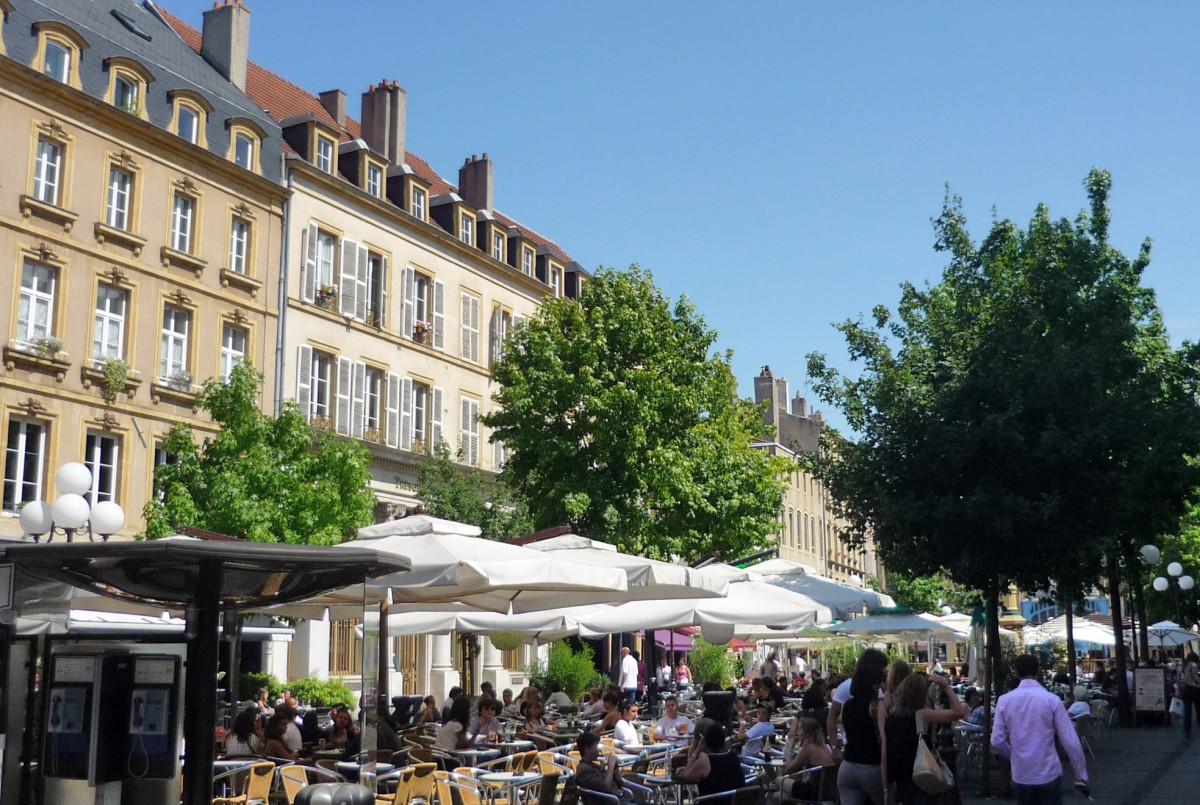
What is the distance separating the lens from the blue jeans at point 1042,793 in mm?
8922

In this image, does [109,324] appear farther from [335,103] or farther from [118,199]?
[335,103]

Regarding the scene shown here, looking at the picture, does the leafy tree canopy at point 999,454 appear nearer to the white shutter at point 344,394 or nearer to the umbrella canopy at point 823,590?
the umbrella canopy at point 823,590

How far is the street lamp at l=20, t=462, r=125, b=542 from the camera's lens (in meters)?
14.3

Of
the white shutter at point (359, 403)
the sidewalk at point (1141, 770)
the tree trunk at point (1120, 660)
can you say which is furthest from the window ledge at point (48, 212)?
the tree trunk at point (1120, 660)

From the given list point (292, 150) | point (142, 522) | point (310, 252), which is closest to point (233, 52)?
point (292, 150)

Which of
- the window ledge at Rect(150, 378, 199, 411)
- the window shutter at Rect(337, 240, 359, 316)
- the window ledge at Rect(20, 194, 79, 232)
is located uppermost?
the window shutter at Rect(337, 240, 359, 316)

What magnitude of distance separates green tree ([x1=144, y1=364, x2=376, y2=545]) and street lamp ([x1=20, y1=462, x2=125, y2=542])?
8.80 m

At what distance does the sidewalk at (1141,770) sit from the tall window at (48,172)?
22.2 m

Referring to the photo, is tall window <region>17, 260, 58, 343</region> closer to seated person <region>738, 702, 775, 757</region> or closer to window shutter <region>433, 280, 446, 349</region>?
window shutter <region>433, 280, 446, 349</region>

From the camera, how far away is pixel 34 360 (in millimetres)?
26781

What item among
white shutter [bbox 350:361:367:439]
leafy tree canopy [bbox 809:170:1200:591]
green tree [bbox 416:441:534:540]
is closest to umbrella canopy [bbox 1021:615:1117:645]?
green tree [bbox 416:441:534:540]

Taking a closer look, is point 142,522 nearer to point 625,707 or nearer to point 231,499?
point 231,499

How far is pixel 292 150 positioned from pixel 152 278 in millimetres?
6417

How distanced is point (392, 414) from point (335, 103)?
35.4ft
